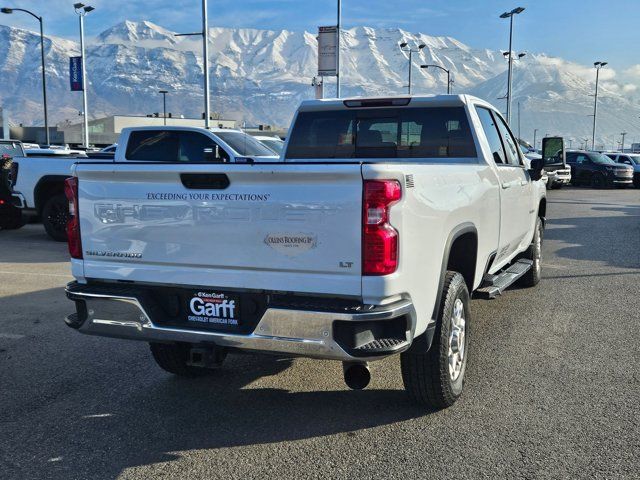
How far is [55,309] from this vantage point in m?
6.95

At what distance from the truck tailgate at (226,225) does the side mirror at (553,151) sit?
4307 mm

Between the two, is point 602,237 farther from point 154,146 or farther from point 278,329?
point 278,329

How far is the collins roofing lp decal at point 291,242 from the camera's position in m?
3.37

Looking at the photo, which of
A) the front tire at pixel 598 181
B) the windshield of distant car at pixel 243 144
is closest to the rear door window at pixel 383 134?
the windshield of distant car at pixel 243 144

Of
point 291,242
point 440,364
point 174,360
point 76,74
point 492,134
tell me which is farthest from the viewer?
point 76,74

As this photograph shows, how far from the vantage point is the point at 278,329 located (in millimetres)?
3438

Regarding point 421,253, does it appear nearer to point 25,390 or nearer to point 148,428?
point 148,428

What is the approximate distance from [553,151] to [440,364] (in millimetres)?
4546

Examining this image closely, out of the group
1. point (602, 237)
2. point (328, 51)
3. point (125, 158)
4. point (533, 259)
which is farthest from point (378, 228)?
point (328, 51)

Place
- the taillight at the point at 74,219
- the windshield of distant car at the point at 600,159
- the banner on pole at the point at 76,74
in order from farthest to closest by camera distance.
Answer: the banner on pole at the point at 76,74 → the windshield of distant car at the point at 600,159 → the taillight at the point at 74,219

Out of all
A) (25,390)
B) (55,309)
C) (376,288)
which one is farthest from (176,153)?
(376,288)

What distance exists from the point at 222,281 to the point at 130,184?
0.80 meters

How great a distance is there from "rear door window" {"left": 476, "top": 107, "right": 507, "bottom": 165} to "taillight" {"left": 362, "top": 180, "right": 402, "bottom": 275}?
2.62 metres

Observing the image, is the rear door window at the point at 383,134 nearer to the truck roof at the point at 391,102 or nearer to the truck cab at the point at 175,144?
the truck roof at the point at 391,102
